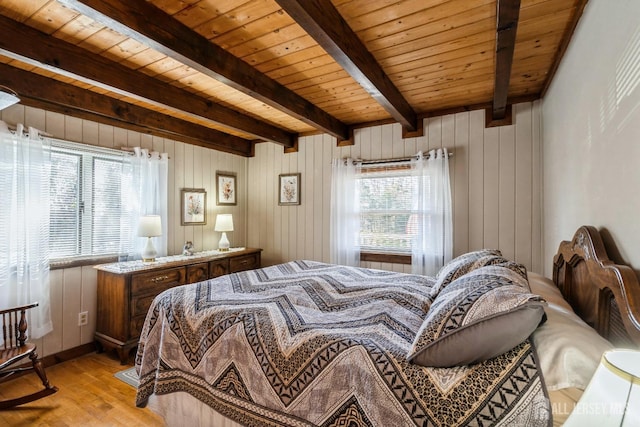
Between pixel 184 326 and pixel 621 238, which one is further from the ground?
pixel 621 238

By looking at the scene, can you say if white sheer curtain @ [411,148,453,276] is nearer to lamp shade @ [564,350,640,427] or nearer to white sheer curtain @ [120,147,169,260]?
lamp shade @ [564,350,640,427]

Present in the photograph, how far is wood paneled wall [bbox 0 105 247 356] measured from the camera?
9.40 ft

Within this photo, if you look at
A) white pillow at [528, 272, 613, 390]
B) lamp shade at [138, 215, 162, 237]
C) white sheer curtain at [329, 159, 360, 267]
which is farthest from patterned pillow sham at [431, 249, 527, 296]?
lamp shade at [138, 215, 162, 237]

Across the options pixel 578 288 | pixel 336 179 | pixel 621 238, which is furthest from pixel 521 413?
pixel 336 179

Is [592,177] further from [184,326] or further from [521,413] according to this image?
[184,326]

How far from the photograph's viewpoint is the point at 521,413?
3.36 feet

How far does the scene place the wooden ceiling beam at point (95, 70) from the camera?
1.88 m

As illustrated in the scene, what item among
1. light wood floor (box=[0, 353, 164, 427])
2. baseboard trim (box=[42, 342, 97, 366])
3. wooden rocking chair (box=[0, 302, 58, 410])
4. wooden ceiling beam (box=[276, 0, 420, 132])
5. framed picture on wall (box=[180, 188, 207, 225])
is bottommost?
light wood floor (box=[0, 353, 164, 427])

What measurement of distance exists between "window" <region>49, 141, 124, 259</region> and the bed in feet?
5.55

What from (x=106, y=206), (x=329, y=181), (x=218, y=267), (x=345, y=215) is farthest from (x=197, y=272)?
(x=329, y=181)

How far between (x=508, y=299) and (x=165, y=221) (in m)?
3.53

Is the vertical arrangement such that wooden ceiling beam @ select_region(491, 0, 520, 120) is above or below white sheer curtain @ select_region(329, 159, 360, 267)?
above

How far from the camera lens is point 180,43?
6.10 feet

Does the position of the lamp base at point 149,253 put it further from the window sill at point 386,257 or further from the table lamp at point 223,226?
the window sill at point 386,257
